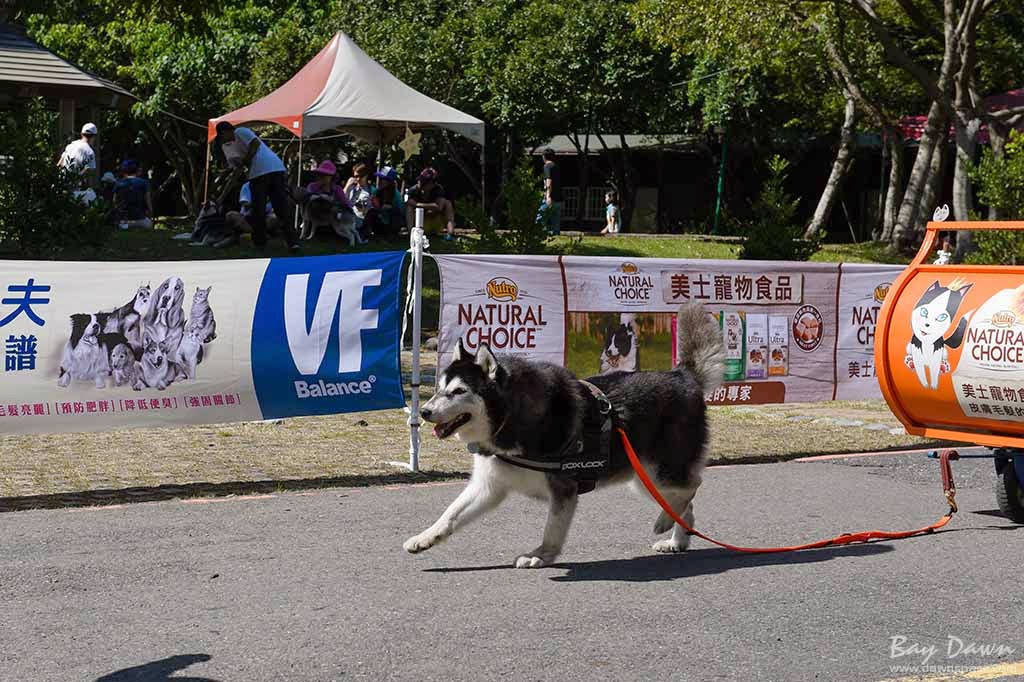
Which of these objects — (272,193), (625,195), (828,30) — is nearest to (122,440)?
(272,193)

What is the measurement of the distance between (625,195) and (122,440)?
3161cm

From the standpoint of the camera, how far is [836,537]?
7.86 m

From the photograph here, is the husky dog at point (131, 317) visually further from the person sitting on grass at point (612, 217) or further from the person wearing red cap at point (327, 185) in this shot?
the person sitting on grass at point (612, 217)

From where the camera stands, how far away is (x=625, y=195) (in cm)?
4134

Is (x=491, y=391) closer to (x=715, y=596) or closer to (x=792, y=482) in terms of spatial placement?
(x=715, y=596)

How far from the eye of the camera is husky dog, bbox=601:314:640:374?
36.3ft

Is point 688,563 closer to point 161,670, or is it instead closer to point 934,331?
point 934,331

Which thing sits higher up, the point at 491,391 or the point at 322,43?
the point at 322,43

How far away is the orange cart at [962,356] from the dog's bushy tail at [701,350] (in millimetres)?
1291

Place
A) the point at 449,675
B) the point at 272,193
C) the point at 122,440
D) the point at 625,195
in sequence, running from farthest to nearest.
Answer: the point at 625,195 → the point at 272,193 → the point at 122,440 → the point at 449,675

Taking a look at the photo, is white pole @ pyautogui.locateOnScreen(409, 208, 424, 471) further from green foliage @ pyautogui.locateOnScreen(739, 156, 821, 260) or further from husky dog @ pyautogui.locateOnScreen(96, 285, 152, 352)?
green foliage @ pyautogui.locateOnScreen(739, 156, 821, 260)

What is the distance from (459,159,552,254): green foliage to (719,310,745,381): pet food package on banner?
5.96 metres

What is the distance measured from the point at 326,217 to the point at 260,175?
212 cm

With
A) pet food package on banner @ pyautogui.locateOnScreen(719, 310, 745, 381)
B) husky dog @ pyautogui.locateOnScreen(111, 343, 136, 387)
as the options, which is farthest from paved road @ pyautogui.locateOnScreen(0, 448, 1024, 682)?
pet food package on banner @ pyautogui.locateOnScreen(719, 310, 745, 381)
